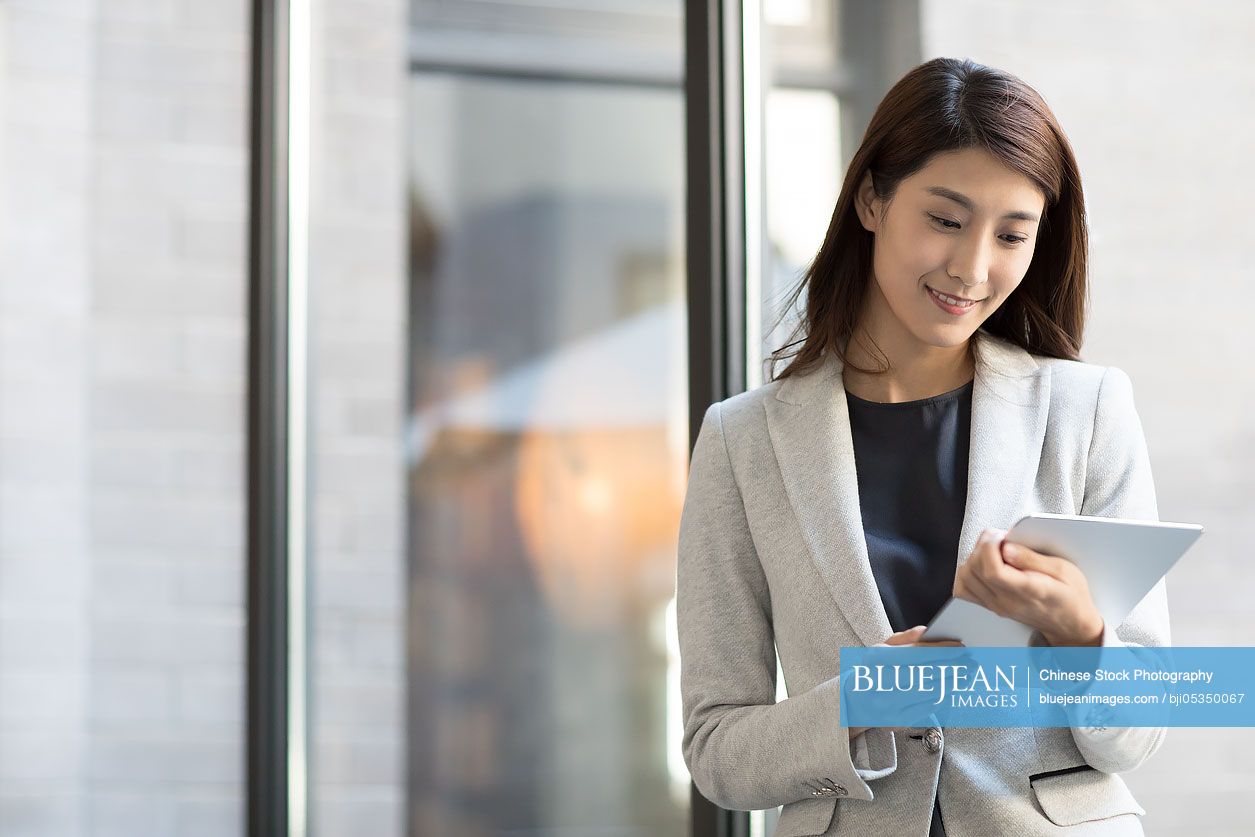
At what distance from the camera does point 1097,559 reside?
90 centimetres

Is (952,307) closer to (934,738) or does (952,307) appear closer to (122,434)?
(934,738)

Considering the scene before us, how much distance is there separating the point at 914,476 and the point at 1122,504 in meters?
0.17

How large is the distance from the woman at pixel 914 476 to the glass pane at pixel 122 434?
157 cm

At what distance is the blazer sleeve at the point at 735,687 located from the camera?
3.40 ft

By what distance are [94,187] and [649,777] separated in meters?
1.62

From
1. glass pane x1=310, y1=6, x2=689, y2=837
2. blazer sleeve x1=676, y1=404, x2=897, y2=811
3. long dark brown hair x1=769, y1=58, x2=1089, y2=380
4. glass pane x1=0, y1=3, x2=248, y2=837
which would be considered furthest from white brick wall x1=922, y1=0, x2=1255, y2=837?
glass pane x1=0, y1=3, x2=248, y2=837

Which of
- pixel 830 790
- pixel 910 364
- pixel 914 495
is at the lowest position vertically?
pixel 830 790

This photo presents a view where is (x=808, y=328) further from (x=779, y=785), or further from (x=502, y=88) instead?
(x=502, y=88)

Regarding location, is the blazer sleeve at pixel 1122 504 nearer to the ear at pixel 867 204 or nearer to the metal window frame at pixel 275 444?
the ear at pixel 867 204

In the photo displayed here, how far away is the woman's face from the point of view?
1.03 metres

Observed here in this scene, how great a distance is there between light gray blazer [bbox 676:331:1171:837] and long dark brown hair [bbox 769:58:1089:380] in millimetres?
34

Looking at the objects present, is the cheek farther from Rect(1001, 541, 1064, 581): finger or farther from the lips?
Rect(1001, 541, 1064, 581): finger

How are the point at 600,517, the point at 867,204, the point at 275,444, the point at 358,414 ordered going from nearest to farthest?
the point at 867,204, the point at 275,444, the point at 358,414, the point at 600,517

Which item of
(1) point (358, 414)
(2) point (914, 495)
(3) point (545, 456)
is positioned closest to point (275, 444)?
(1) point (358, 414)
